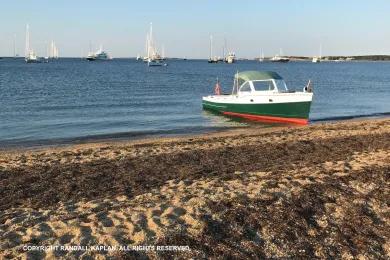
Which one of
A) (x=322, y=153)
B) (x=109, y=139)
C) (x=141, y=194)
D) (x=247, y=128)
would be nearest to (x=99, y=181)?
(x=141, y=194)

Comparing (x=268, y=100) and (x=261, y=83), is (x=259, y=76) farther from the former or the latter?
(x=268, y=100)

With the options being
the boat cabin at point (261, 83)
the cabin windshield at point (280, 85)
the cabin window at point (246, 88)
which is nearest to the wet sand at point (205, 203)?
the cabin windshield at point (280, 85)

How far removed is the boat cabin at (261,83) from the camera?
28.3 meters

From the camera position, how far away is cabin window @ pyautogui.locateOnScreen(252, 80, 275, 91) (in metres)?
28.4

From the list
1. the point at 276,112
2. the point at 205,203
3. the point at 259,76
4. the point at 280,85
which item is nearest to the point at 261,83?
the point at 259,76

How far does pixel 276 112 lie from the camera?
28.1m

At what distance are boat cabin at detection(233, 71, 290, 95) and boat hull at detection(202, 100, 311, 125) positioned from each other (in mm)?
925

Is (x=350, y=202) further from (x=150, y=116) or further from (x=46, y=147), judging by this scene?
(x=150, y=116)

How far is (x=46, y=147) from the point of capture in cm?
2033

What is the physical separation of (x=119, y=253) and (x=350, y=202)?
5168mm

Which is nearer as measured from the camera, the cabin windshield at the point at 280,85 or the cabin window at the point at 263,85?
the cabin windshield at the point at 280,85

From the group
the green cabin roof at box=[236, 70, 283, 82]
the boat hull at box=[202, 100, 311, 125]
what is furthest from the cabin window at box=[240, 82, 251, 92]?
the boat hull at box=[202, 100, 311, 125]

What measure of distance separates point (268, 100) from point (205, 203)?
19.5 m

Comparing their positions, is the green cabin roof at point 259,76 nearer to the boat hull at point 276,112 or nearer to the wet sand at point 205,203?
the boat hull at point 276,112
